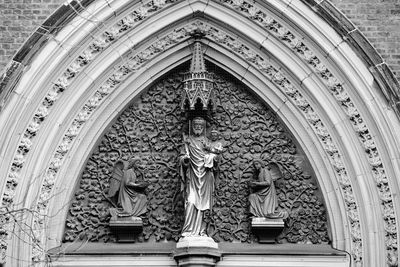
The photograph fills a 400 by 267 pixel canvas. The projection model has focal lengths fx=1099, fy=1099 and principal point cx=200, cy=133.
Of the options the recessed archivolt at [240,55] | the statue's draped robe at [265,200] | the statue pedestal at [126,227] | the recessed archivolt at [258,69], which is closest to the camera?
the recessed archivolt at [258,69]

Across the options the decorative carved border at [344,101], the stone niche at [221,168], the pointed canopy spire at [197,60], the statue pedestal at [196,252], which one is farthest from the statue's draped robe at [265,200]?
the pointed canopy spire at [197,60]

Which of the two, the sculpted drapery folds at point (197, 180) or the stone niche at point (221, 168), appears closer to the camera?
the sculpted drapery folds at point (197, 180)

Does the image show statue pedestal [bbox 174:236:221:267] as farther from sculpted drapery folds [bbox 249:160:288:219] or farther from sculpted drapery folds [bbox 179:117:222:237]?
sculpted drapery folds [bbox 249:160:288:219]

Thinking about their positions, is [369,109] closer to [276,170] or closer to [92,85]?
[276,170]

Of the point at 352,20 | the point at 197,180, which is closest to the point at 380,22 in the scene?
the point at 352,20

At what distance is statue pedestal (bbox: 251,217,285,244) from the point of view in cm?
1402

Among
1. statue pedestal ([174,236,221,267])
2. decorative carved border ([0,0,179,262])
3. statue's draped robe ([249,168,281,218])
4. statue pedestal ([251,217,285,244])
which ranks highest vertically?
decorative carved border ([0,0,179,262])

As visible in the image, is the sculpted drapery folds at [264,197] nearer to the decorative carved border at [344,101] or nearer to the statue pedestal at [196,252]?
the statue pedestal at [196,252]

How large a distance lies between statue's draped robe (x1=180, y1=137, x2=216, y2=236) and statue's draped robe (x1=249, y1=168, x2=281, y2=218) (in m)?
0.58

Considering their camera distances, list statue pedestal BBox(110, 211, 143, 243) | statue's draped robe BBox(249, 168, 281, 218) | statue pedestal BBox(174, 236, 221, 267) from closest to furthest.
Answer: statue pedestal BBox(174, 236, 221, 267), statue pedestal BBox(110, 211, 143, 243), statue's draped robe BBox(249, 168, 281, 218)

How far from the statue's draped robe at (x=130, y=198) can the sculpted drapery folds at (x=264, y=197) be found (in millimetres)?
1408

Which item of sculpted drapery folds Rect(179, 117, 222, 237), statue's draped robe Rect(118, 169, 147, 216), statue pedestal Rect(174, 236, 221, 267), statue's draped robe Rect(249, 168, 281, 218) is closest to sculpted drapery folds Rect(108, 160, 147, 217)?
statue's draped robe Rect(118, 169, 147, 216)

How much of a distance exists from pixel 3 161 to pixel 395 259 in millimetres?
4993

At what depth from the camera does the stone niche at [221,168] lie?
14.2 m
